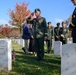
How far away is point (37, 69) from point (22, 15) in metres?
53.8

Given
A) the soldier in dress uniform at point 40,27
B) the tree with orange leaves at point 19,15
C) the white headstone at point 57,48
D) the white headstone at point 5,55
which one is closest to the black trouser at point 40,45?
the soldier in dress uniform at point 40,27

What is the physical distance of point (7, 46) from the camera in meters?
8.63

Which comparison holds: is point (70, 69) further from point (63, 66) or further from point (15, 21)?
point (15, 21)

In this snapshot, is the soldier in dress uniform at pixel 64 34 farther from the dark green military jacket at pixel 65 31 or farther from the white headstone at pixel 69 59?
the white headstone at pixel 69 59

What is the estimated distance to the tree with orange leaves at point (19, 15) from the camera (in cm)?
5978

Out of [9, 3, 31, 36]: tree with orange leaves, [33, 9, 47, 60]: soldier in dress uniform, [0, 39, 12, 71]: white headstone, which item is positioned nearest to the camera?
[0, 39, 12, 71]: white headstone

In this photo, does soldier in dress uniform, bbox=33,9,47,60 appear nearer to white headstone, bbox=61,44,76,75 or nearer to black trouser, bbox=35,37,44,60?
black trouser, bbox=35,37,44,60

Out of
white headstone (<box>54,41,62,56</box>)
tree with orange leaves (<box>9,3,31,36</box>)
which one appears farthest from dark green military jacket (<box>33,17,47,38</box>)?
tree with orange leaves (<box>9,3,31,36</box>)

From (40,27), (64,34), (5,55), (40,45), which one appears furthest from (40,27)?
(64,34)

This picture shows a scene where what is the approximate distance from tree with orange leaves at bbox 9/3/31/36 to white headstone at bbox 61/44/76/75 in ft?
172

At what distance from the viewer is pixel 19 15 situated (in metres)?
61.3

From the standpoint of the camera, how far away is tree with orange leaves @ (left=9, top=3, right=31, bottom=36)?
59.8 m

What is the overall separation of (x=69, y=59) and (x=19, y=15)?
56.1 meters

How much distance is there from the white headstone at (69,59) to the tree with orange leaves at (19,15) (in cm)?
5254
